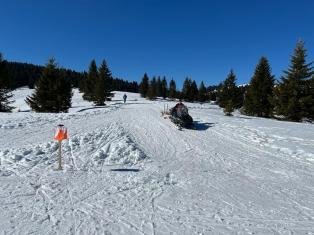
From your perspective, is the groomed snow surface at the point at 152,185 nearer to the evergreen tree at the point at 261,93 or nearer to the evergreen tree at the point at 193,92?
the evergreen tree at the point at 261,93

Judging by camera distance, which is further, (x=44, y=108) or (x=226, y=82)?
(x=226, y=82)

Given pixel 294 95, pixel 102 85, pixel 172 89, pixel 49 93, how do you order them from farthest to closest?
pixel 172 89
pixel 102 85
pixel 49 93
pixel 294 95

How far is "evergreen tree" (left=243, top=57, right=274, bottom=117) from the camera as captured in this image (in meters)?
35.0

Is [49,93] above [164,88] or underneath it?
underneath

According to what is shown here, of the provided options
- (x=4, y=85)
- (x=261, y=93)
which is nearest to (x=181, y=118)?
(x=261, y=93)

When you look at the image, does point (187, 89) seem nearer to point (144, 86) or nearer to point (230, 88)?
point (144, 86)

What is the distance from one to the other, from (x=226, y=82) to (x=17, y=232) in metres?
47.3

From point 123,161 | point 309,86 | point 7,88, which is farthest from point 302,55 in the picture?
point 7,88

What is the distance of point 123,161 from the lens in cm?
1015

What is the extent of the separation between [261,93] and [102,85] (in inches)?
1067

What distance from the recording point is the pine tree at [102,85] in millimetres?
46625

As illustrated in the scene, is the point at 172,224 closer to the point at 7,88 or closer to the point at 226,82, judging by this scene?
the point at 7,88

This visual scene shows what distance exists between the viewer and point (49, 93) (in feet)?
108

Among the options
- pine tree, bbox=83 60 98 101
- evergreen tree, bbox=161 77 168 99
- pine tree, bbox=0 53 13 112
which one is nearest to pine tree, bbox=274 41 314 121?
pine tree, bbox=0 53 13 112
